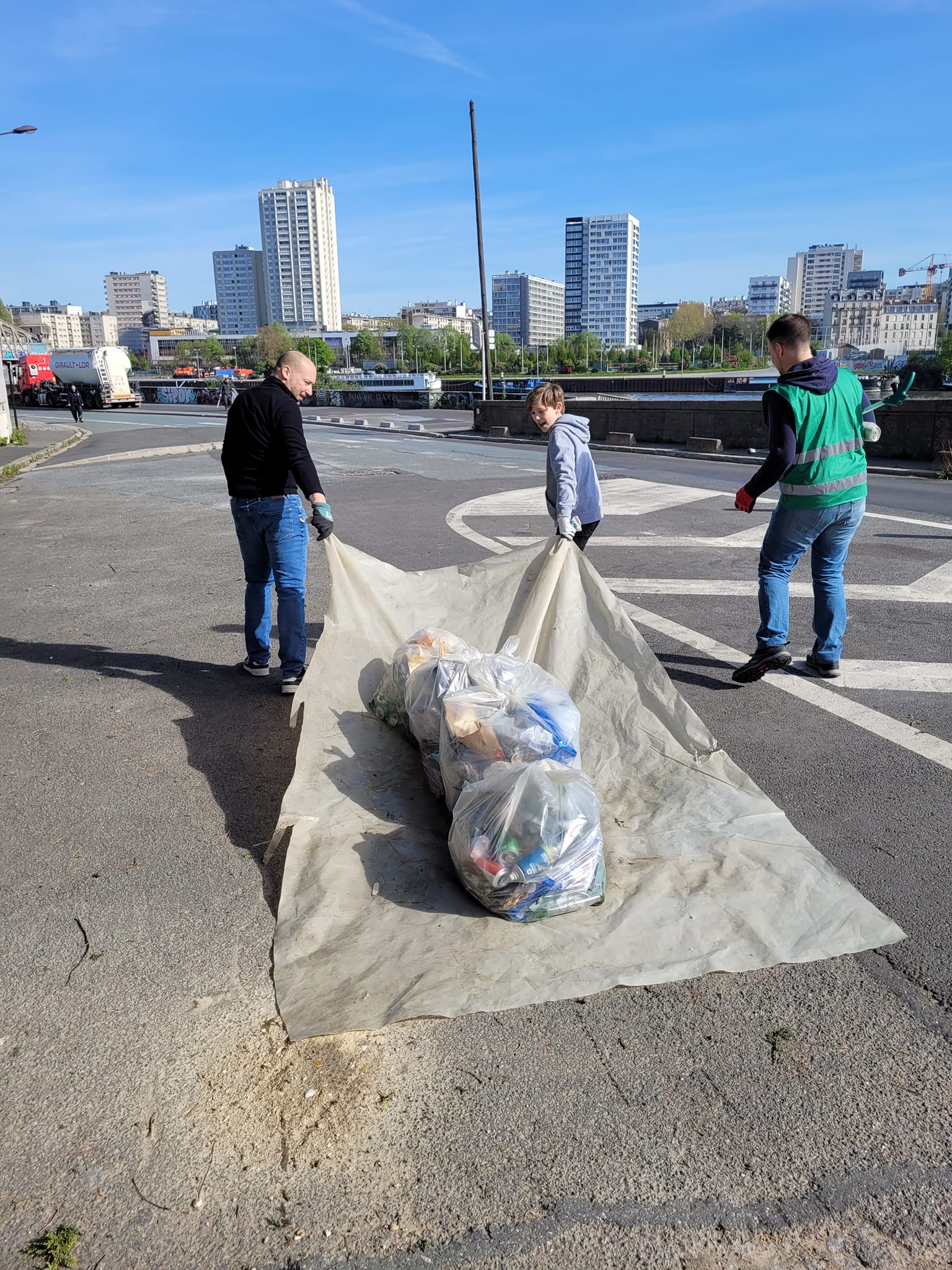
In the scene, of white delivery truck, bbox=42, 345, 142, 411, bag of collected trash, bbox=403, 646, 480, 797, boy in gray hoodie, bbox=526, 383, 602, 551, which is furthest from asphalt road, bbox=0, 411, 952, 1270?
white delivery truck, bbox=42, 345, 142, 411

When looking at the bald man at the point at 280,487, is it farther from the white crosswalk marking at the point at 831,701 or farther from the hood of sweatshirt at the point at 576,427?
the white crosswalk marking at the point at 831,701

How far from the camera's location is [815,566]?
223 inches

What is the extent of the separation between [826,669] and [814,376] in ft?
→ 5.67

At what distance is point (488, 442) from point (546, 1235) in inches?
1090

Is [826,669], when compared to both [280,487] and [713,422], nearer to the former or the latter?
[280,487]

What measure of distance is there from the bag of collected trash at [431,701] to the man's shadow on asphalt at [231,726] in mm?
669

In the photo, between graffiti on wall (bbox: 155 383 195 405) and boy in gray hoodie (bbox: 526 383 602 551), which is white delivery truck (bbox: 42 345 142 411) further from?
boy in gray hoodie (bbox: 526 383 602 551)

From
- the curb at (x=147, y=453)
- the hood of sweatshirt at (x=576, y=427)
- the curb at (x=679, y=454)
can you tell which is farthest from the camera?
the curb at (x=147, y=453)

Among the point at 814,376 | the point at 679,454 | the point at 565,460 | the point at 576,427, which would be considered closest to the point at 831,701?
the point at 814,376

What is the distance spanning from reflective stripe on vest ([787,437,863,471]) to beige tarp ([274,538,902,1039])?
150 centimetres

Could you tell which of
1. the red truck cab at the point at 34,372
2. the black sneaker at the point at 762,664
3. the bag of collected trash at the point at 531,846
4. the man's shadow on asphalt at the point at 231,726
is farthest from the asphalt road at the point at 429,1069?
the red truck cab at the point at 34,372

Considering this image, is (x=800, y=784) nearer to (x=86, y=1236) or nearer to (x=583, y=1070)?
(x=583, y=1070)

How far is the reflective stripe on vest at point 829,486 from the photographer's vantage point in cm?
534

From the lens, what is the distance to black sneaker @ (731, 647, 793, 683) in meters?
5.50
